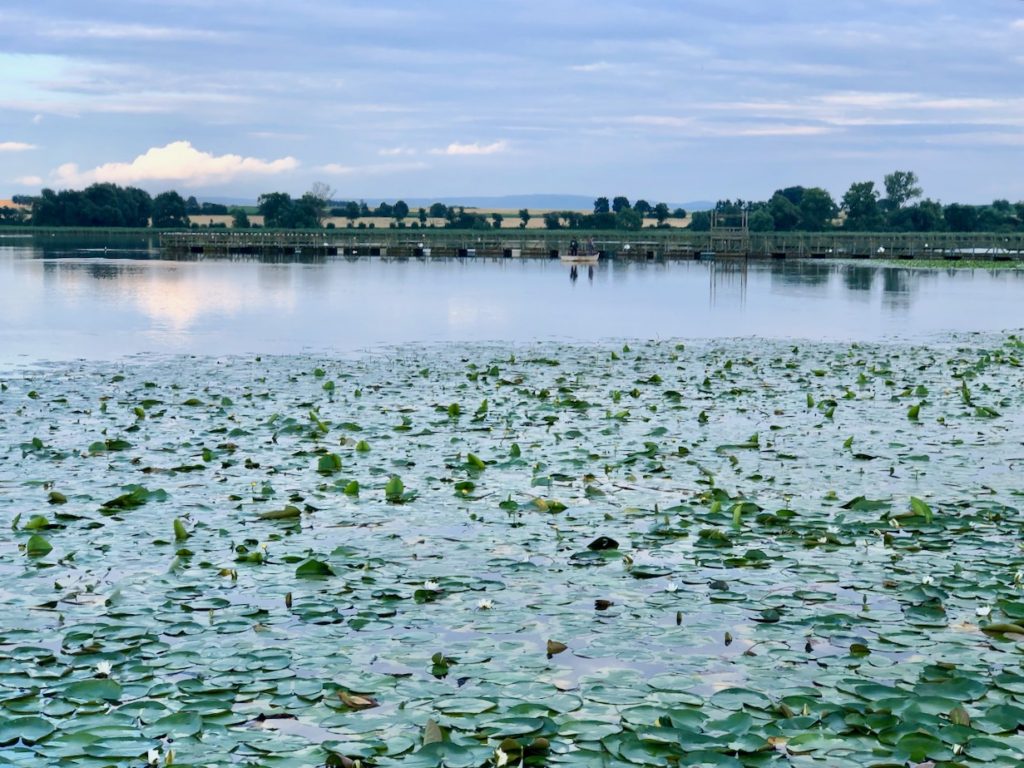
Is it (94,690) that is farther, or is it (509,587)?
(509,587)

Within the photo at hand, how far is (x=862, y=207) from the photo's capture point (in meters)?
193

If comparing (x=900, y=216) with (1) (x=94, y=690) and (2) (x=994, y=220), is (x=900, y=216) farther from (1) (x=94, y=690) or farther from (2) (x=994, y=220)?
Result: (1) (x=94, y=690)

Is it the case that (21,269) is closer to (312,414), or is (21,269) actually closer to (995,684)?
(312,414)

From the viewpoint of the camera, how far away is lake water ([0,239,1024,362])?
31.3 m

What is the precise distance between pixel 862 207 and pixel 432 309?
163086 millimetres

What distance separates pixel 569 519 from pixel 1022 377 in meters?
14.3

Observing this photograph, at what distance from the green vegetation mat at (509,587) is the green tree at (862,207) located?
7303 inches

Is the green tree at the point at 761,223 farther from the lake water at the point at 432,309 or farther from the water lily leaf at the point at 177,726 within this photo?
the water lily leaf at the point at 177,726

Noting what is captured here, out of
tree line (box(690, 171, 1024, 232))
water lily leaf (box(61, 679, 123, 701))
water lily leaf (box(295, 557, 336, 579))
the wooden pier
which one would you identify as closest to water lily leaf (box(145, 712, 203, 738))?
water lily leaf (box(61, 679, 123, 701))

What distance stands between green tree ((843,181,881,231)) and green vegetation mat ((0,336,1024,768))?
185501 millimetres

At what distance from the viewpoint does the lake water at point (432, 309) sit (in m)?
31.3

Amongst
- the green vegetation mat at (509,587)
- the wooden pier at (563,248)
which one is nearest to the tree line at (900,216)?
the wooden pier at (563,248)

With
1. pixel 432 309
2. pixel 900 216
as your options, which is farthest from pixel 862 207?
pixel 432 309

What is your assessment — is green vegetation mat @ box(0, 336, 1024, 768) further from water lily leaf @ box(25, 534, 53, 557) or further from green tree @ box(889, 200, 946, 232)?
green tree @ box(889, 200, 946, 232)
